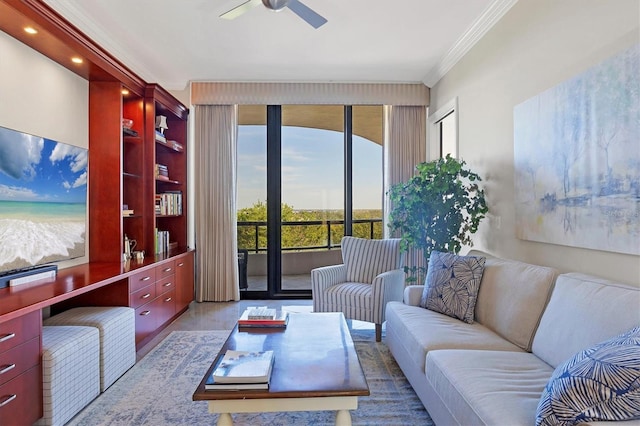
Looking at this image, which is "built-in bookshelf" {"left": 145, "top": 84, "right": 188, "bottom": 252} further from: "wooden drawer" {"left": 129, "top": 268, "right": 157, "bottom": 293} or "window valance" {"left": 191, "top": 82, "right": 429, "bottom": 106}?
"wooden drawer" {"left": 129, "top": 268, "right": 157, "bottom": 293}

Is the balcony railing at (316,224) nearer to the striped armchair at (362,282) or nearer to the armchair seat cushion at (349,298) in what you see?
the striped armchair at (362,282)

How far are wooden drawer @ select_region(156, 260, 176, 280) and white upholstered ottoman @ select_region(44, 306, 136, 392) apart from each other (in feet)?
2.31

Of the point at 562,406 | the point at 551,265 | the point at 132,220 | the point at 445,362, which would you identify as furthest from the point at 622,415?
the point at 132,220

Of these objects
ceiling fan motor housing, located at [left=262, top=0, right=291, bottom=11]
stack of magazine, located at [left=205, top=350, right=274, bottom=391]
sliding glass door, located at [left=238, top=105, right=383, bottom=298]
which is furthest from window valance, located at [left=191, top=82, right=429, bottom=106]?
stack of magazine, located at [left=205, top=350, right=274, bottom=391]

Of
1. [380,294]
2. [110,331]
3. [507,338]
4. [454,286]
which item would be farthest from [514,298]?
[110,331]

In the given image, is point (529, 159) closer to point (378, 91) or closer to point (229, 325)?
point (378, 91)

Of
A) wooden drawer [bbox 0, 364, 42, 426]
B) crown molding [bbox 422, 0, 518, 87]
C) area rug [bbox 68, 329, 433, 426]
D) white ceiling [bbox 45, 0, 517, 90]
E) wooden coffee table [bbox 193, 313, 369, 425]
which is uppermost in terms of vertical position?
white ceiling [bbox 45, 0, 517, 90]

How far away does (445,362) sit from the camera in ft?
5.99

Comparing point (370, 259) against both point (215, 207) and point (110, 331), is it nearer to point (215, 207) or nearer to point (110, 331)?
point (215, 207)

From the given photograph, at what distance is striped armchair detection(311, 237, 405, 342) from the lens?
134 inches

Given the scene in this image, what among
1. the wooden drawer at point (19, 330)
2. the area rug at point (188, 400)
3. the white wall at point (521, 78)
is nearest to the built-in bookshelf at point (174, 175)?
the area rug at point (188, 400)

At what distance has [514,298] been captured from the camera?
7.41ft

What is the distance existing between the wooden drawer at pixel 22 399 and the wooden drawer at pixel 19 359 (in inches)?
1.1

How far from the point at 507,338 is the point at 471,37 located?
8.81 ft
